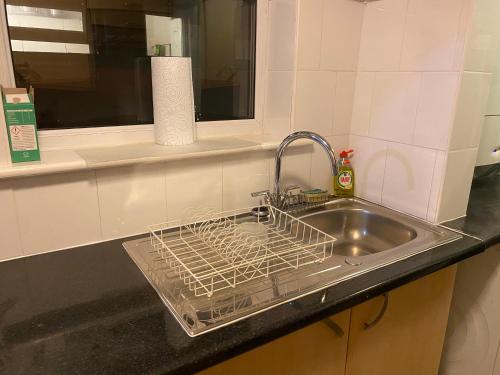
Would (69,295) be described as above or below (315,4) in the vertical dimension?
below

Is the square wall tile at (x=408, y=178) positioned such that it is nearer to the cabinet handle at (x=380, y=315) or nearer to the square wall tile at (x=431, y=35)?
the square wall tile at (x=431, y=35)

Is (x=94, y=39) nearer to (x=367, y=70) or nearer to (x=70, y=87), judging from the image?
(x=70, y=87)

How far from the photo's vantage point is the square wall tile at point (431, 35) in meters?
1.16

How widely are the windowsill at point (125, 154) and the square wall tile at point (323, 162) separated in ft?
0.46

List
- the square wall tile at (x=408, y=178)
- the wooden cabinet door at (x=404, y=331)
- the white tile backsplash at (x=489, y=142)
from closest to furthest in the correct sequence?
the wooden cabinet door at (x=404, y=331), the square wall tile at (x=408, y=178), the white tile backsplash at (x=489, y=142)

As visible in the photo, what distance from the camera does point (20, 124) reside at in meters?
0.99

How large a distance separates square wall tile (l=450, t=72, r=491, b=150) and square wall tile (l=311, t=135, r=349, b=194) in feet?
1.43

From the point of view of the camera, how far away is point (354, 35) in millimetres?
1447

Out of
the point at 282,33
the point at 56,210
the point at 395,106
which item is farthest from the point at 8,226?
the point at 395,106

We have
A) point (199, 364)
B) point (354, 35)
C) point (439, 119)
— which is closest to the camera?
point (199, 364)

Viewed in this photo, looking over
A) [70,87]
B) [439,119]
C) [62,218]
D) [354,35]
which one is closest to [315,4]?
[354,35]

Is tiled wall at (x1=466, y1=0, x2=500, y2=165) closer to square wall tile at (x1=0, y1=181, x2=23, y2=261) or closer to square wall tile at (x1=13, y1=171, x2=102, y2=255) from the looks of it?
square wall tile at (x1=13, y1=171, x2=102, y2=255)

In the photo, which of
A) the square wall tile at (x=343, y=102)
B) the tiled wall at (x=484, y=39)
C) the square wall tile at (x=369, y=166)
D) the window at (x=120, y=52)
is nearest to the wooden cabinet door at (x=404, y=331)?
the square wall tile at (x=369, y=166)

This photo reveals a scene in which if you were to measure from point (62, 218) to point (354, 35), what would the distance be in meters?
1.18
